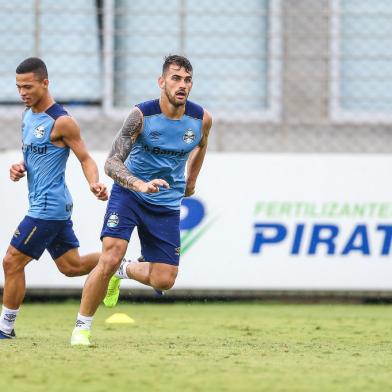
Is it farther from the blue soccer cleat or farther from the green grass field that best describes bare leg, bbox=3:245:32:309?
the green grass field

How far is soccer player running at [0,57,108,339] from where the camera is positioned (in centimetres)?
854

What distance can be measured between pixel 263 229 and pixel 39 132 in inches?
164

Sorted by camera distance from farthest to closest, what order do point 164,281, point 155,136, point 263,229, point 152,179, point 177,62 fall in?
point 263,229 < point 164,281 < point 152,179 < point 155,136 < point 177,62

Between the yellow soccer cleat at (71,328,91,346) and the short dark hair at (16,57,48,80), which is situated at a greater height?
the short dark hair at (16,57,48,80)

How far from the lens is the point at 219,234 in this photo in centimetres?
1227

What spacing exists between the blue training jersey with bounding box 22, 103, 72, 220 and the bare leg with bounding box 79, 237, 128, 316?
2.34 ft

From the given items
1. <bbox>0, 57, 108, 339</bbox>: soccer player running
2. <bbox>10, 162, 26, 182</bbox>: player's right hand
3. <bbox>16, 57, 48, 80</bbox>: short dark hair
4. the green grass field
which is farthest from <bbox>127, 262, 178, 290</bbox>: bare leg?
<bbox>16, 57, 48, 80</bbox>: short dark hair

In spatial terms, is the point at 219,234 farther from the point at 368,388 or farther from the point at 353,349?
the point at 368,388

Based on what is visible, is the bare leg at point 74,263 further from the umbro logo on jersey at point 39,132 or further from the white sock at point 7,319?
the umbro logo on jersey at point 39,132

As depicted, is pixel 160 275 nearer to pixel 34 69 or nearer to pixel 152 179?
pixel 152 179

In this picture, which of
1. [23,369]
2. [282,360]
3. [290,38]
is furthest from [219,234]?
[23,369]

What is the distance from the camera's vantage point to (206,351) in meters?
8.00

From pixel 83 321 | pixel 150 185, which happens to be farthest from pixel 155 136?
pixel 83 321

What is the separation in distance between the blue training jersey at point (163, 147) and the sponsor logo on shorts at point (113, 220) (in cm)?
30
